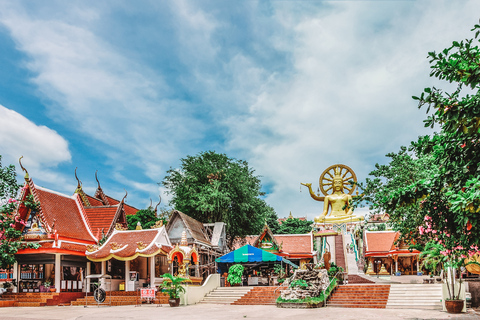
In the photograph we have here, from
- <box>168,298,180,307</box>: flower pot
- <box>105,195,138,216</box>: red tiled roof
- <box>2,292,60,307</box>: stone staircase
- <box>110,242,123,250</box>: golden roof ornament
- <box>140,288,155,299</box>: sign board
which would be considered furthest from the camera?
<box>105,195,138,216</box>: red tiled roof

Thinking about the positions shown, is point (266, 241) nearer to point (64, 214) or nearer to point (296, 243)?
point (296, 243)

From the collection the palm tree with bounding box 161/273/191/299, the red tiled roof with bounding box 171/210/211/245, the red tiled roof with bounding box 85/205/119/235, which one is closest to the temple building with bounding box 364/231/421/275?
the red tiled roof with bounding box 171/210/211/245

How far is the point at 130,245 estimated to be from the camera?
22062 mm

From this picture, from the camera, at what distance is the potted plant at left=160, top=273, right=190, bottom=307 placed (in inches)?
683

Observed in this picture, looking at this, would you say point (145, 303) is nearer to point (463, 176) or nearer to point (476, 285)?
point (476, 285)

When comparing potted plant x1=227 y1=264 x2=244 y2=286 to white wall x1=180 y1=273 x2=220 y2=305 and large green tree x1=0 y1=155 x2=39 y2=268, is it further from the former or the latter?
large green tree x1=0 y1=155 x2=39 y2=268

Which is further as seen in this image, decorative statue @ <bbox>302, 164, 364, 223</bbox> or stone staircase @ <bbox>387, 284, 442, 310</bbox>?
decorative statue @ <bbox>302, 164, 364, 223</bbox>

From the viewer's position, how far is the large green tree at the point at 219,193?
31031mm

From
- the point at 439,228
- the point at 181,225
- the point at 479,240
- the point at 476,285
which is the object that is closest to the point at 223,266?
the point at 181,225

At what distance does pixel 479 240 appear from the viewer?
7156mm

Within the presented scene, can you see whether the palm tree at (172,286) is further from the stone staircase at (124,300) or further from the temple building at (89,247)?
the temple building at (89,247)

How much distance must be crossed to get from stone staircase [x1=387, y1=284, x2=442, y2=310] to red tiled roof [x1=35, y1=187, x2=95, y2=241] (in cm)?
1621

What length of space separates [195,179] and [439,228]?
23943 millimetres

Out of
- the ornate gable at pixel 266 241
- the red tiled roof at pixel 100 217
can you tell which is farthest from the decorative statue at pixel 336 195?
the red tiled roof at pixel 100 217
